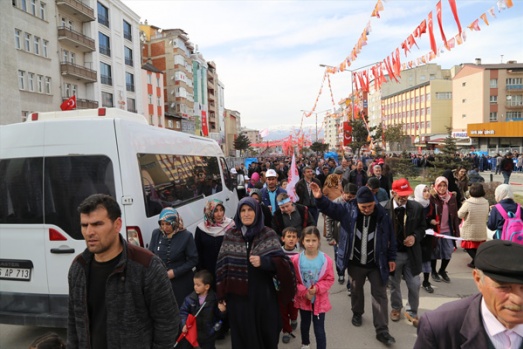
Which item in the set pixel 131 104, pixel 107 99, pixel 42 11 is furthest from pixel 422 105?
pixel 42 11

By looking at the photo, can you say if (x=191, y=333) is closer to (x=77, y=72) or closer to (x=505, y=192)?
(x=505, y=192)

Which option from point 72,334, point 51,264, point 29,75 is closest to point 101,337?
point 72,334

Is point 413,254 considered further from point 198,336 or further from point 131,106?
point 131,106

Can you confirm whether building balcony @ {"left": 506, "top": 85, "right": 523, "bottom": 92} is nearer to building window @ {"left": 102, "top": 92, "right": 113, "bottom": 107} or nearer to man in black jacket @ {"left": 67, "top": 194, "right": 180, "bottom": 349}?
building window @ {"left": 102, "top": 92, "right": 113, "bottom": 107}

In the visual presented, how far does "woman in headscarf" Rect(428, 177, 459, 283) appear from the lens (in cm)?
584

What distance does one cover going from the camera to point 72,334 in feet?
7.41

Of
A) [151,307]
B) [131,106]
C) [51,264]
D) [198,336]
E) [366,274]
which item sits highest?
[131,106]

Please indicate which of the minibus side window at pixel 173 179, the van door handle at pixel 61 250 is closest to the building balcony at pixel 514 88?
the minibus side window at pixel 173 179

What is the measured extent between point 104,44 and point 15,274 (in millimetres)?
36411

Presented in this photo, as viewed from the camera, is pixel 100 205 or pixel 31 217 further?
pixel 31 217

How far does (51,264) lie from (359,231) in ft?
11.3

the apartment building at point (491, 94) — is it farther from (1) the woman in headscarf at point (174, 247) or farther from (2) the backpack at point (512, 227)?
(1) the woman in headscarf at point (174, 247)

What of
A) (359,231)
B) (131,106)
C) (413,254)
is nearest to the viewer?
(359,231)

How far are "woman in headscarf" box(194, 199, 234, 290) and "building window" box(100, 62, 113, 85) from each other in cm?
3471
